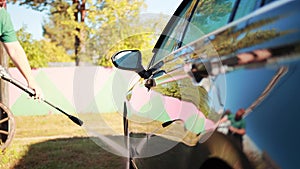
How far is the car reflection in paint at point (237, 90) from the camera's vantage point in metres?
0.77

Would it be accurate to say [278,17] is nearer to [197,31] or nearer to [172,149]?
[172,149]

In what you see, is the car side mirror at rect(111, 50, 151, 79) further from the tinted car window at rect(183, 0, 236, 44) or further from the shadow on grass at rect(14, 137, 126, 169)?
the shadow on grass at rect(14, 137, 126, 169)

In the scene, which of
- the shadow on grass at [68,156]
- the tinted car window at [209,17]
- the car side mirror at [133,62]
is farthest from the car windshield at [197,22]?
the shadow on grass at [68,156]

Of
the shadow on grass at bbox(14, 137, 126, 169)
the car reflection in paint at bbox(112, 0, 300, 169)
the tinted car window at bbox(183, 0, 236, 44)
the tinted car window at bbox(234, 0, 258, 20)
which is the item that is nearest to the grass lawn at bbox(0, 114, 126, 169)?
the shadow on grass at bbox(14, 137, 126, 169)

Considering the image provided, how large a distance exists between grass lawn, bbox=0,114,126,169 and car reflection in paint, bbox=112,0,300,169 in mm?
3168

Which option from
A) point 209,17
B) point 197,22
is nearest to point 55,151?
point 197,22

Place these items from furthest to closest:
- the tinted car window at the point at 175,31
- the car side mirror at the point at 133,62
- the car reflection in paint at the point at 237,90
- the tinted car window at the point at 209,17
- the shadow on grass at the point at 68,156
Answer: the shadow on grass at the point at 68,156 → the car side mirror at the point at 133,62 → the tinted car window at the point at 175,31 → the tinted car window at the point at 209,17 → the car reflection in paint at the point at 237,90

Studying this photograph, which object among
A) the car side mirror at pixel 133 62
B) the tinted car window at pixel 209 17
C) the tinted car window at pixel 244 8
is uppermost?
the tinted car window at pixel 244 8

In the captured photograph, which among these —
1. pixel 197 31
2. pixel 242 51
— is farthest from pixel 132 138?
pixel 242 51

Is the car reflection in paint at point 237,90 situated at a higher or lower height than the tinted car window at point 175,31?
higher

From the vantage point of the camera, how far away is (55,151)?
5.64m

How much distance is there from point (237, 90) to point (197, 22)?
3.07 feet

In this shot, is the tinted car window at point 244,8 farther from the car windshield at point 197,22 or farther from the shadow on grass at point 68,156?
the shadow on grass at point 68,156

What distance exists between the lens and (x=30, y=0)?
495 inches
